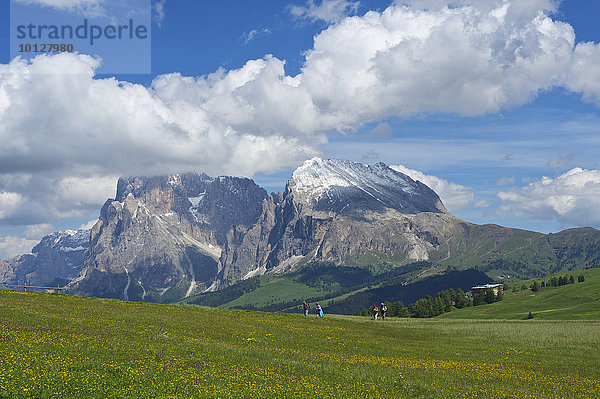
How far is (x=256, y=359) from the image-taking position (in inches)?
1689

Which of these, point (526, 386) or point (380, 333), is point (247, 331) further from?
point (526, 386)

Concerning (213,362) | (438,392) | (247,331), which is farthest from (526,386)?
(247,331)

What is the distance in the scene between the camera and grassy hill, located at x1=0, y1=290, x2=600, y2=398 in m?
31.8

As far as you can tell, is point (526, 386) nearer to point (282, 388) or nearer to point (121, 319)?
point (282, 388)

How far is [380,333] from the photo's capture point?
231 feet

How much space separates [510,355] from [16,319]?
51.2m

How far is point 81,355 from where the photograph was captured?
36812mm

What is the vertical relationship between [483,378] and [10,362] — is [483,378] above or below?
below

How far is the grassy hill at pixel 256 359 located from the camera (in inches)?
1251

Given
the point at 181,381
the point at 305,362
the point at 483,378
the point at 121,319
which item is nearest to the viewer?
the point at 181,381

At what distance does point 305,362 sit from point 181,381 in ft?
42.8

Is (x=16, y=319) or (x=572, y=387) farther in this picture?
(x=16, y=319)

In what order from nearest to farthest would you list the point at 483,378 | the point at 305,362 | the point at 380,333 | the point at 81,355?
the point at 81,355 < the point at 483,378 < the point at 305,362 < the point at 380,333

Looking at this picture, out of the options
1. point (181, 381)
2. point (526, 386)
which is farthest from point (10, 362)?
point (526, 386)
